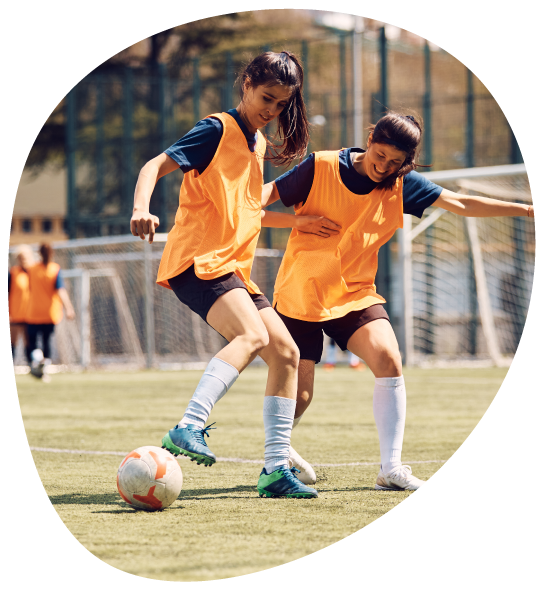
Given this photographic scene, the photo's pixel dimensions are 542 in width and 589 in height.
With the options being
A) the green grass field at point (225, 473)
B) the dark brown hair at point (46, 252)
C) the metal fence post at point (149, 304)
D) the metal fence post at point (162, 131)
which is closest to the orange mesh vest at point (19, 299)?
the dark brown hair at point (46, 252)

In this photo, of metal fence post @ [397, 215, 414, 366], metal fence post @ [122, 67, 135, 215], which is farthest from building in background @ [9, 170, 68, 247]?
metal fence post @ [397, 215, 414, 366]

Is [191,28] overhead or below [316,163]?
overhead

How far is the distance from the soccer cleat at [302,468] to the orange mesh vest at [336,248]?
64 cm

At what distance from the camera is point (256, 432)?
21.4 feet

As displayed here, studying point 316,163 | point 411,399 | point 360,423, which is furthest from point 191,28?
point 316,163

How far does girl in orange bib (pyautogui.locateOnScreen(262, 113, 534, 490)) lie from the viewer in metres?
4.04

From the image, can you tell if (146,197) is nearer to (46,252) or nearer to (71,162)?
(46,252)

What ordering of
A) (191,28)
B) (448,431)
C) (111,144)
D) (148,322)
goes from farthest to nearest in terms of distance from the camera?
(191,28)
(111,144)
(148,322)
(448,431)

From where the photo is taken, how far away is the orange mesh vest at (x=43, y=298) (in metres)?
12.4

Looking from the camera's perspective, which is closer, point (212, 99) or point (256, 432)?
point (256, 432)

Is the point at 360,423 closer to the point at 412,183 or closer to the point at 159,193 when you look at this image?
the point at 412,183

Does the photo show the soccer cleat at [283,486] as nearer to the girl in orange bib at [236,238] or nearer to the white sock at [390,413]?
the girl in orange bib at [236,238]

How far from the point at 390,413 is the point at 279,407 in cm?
54

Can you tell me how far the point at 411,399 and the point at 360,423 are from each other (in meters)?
2.09
